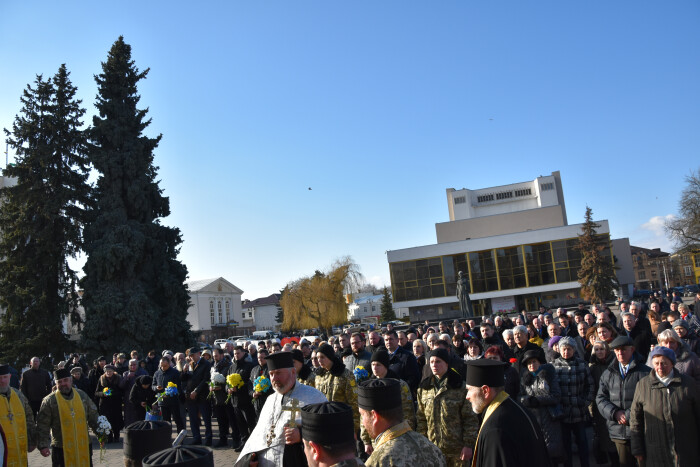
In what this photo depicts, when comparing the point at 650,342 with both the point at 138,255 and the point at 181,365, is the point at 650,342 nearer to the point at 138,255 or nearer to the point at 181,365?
the point at 181,365

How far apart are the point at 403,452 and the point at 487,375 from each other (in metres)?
1.08

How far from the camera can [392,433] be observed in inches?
128

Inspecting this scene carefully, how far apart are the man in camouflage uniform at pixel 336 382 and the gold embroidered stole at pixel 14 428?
3.87 meters

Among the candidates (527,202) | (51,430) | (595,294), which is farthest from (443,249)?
(51,430)

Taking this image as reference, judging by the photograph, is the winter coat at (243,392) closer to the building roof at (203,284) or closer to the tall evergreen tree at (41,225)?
the tall evergreen tree at (41,225)

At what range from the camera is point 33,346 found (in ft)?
86.4

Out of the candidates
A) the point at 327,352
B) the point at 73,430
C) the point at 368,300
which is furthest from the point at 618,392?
the point at 368,300

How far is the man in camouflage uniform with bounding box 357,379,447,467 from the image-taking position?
3072 mm

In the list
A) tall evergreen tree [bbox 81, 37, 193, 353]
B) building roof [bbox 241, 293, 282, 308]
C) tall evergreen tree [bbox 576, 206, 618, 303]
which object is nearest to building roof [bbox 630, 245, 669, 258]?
tall evergreen tree [bbox 576, 206, 618, 303]

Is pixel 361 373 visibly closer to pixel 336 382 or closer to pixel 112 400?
pixel 336 382

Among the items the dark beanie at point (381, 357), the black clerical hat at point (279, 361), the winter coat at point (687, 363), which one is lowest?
the winter coat at point (687, 363)

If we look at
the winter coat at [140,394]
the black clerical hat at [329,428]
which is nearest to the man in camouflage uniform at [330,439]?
the black clerical hat at [329,428]

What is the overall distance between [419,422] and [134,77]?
28715 mm

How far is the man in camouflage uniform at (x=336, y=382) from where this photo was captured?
6.46 meters
